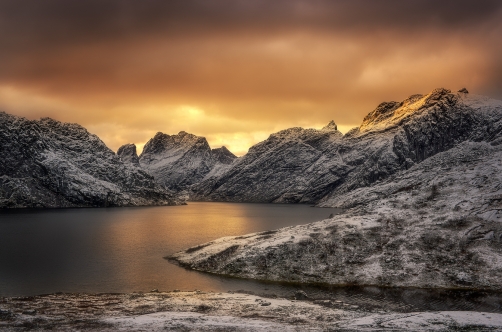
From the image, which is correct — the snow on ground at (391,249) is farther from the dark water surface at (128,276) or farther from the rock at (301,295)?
the rock at (301,295)

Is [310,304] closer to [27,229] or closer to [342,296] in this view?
[342,296]

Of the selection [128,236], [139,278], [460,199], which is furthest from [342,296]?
[128,236]

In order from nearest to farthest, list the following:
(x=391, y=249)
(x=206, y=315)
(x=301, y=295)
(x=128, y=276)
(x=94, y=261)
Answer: (x=206, y=315), (x=301, y=295), (x=128, y=276), (x=391, y=249), (x=94, y=261)

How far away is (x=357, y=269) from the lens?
61.6 m

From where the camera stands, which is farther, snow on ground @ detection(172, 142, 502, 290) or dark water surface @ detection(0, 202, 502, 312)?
snow on ground @ detection(172, 142, 502, 290)

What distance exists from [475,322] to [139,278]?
43936 mm

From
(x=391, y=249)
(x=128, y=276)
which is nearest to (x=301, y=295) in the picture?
(x=391, y=249)

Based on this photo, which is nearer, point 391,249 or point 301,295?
point 301,295

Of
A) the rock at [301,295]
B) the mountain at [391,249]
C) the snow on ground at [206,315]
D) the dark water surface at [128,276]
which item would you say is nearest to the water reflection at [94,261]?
the dark water surface at [128,276]

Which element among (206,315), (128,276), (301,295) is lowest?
(128,276)

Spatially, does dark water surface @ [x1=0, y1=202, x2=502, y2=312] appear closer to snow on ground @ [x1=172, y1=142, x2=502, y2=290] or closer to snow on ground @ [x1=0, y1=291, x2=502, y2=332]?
snow on ground @ [x1=172, y1=142, x2=502, y2=290]

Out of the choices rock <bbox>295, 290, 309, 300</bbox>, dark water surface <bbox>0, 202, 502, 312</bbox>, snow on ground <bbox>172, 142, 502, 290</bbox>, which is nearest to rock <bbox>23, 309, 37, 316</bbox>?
dark water surface <bbox>0, 202, 502, 312</bbox>

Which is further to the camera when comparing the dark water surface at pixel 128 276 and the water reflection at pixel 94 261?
the water reflection at pixel 94 261

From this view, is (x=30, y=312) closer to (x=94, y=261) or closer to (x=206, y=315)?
(x=206, y=315)
